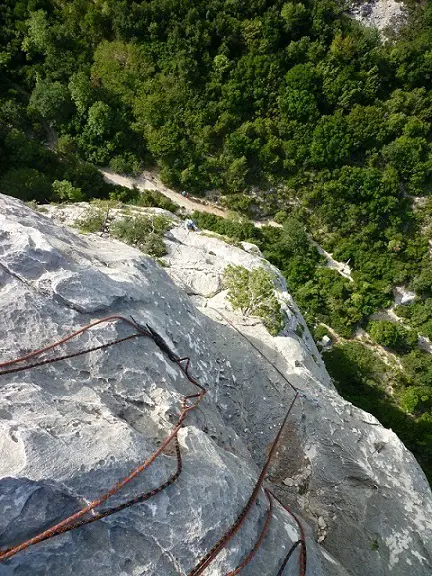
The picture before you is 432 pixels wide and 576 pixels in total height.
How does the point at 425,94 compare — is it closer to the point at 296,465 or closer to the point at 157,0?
the point at 157,0

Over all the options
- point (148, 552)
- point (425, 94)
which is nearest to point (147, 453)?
point (148, 552)

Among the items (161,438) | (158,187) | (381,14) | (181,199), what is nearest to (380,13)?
(381,14)

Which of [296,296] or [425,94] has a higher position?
[425,94]

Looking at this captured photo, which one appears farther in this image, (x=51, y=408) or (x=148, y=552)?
(x=51, y=408)

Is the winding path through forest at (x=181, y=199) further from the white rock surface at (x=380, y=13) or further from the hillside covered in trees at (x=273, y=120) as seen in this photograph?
the white rock surface at (x=380, y=13)

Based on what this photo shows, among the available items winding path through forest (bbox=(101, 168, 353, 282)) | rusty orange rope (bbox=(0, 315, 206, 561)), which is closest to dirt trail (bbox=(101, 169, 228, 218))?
winding path through forest (bbox=(101, 168, 353, 282))

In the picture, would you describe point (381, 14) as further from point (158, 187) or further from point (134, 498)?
point (134, 498)
